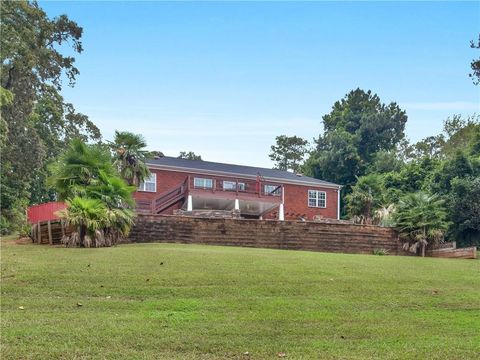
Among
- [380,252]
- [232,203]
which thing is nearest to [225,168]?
[232,203]

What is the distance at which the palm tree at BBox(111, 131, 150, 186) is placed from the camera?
2298 centimetres

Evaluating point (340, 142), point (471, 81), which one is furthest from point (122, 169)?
point (340, 142)

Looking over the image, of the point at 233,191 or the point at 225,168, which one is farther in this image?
the point at 225,168

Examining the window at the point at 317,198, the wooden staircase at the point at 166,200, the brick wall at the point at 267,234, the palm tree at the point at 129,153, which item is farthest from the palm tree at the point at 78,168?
the window at the point at 317,198

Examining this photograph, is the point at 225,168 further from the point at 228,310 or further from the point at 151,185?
the point at 228,310

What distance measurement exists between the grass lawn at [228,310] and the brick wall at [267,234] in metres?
8.34

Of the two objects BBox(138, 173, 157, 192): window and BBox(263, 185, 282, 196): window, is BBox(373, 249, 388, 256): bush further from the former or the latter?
BBox(138, 173, 157, 192): window

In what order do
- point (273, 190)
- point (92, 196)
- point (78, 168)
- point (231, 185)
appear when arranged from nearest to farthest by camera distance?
point (92, 196)
point (78, 168)
point (273, 190)
point (231, 185)

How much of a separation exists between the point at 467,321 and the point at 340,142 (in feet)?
143

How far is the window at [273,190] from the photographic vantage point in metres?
32.5

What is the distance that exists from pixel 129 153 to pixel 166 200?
6552 mm

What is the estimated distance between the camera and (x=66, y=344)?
5883 millimetres

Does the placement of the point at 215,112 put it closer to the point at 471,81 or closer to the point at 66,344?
the point at 471,81

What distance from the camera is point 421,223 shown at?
22984 millimetres
